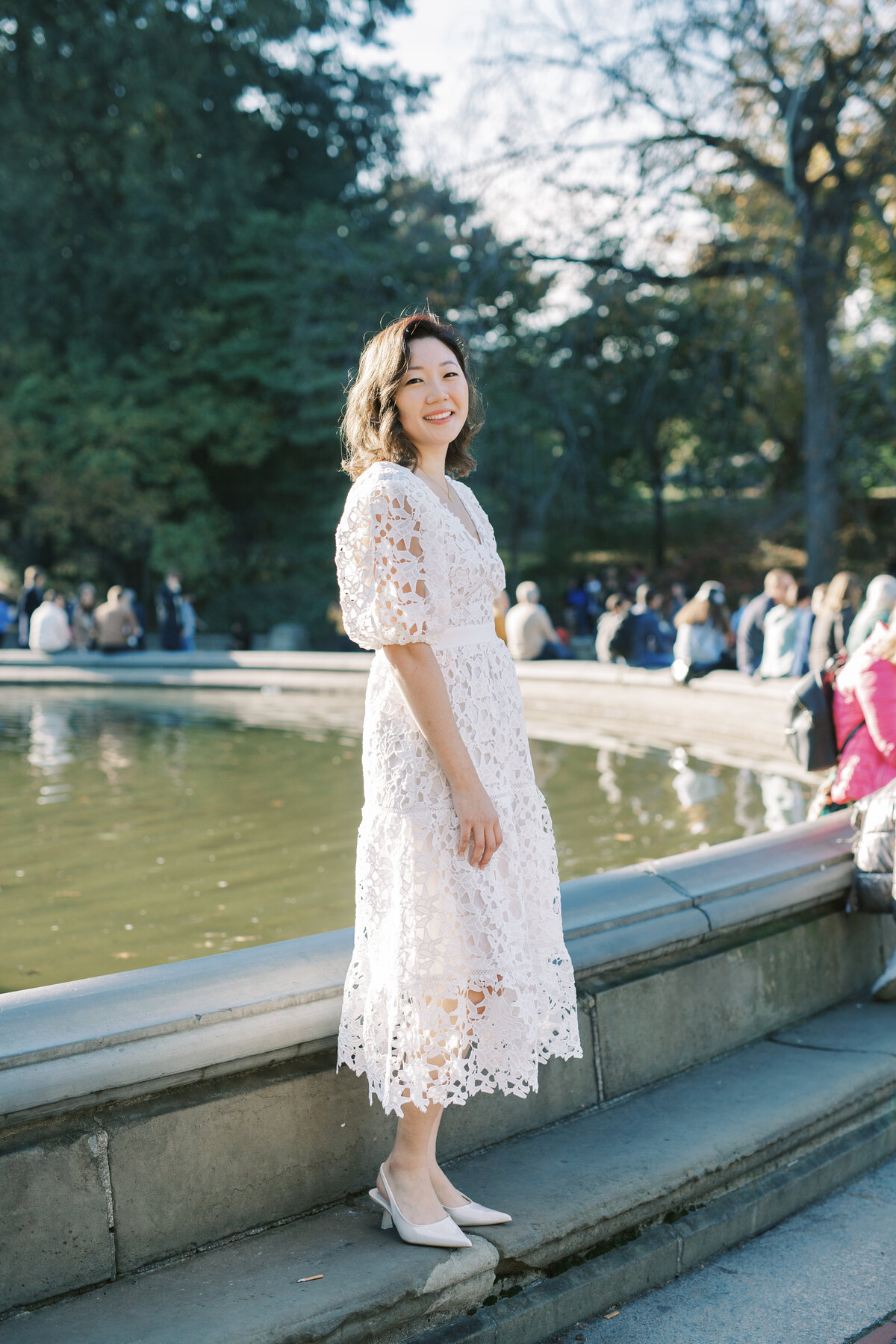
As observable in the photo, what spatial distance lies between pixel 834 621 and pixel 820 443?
926cm

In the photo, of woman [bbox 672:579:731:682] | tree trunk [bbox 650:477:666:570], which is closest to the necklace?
woman [bbox 672:579:731:682]

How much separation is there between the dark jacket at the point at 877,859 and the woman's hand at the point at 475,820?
76.3 inches

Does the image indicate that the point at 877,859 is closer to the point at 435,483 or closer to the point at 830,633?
the point at 435,483

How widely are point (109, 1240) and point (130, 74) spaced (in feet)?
84.4

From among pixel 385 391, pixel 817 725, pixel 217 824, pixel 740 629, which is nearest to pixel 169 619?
pixel 740 629

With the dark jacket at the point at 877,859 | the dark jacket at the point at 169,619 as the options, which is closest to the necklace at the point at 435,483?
the dark jacket at the point at 877,859

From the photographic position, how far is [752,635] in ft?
39.9

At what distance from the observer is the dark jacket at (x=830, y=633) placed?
9.62 m

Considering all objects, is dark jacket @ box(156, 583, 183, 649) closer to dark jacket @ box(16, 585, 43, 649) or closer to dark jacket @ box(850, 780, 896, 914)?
dark jacket @ box(16, 585, 43, 649)

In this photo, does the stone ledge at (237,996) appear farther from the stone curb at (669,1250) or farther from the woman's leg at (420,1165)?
the stone curb at (669,1250)

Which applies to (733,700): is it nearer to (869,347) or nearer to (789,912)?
(789,912)

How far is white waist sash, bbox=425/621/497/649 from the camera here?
7.76 ft

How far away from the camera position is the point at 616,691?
36.7 ft

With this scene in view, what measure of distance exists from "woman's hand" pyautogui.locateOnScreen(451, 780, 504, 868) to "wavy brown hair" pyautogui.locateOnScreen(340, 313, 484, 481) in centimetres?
68
